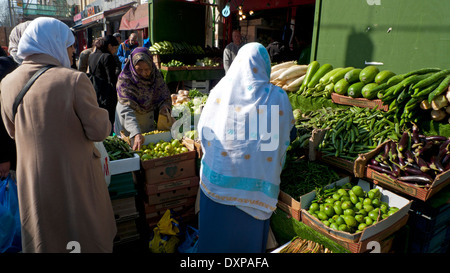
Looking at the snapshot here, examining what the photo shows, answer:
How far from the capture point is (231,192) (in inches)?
94.0

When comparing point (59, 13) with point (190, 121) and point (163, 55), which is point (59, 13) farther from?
point (190, 121)

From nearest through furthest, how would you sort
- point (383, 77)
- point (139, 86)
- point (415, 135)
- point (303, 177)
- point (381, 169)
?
point (381, 169), point (415, 135), point (303, 177), point (139, 86), point (383, 77)

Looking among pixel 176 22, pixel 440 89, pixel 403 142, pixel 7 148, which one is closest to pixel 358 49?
pixel 440 89

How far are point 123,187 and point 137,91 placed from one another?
A: 1.25 meters

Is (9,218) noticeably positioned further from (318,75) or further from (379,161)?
(318,75)

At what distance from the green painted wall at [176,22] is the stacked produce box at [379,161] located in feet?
23.3

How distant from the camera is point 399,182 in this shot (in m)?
2.60

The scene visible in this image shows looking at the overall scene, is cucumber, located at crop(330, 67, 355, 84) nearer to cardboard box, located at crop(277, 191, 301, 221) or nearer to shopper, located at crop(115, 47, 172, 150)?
cardboard box, located at crop(277, 191, 301, 221)

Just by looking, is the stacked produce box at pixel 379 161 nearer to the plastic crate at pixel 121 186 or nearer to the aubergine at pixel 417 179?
the aubergine at pixel 417 179

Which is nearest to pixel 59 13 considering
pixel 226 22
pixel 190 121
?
pixel 226 22

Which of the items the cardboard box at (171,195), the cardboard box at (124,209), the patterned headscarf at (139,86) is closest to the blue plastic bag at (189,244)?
the cardboard box at (171,195)

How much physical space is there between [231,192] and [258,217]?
33 cm

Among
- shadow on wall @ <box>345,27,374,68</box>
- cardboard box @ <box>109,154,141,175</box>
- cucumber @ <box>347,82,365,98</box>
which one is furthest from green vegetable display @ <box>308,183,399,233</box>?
shadow on wall @ <box>345,27,374,68</box>

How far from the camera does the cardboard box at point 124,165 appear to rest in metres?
3.12
